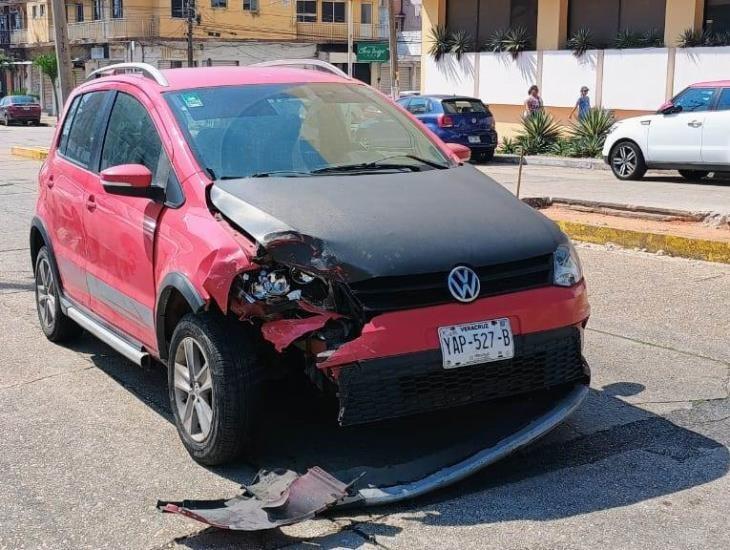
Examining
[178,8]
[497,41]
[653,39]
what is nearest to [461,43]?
[497,41]

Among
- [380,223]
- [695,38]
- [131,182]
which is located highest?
[695,38]

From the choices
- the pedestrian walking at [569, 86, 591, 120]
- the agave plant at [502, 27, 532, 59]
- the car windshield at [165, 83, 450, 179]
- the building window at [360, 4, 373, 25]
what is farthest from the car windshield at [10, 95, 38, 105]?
the car windshield at [165, 83, 450, 179]

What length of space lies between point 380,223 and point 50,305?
3.30 m

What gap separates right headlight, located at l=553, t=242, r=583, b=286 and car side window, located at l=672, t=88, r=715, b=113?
12733 mm

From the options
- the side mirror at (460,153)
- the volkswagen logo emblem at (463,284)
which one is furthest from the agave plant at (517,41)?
the volkswagen logo emblem at (463,284)

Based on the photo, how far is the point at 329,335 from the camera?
4.02 m

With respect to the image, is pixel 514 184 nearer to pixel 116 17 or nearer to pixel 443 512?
pixel 443 512

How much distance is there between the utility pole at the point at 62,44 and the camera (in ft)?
63.6

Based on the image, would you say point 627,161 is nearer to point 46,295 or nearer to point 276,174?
point 46,295

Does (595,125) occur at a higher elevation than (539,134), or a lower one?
higher

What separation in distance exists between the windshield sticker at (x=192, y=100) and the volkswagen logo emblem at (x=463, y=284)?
192 centimetres

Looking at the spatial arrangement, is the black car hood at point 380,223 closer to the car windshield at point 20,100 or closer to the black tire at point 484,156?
the black tire at point 484,156

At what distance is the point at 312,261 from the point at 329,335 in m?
0.32

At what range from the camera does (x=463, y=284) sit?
4.18 metres
